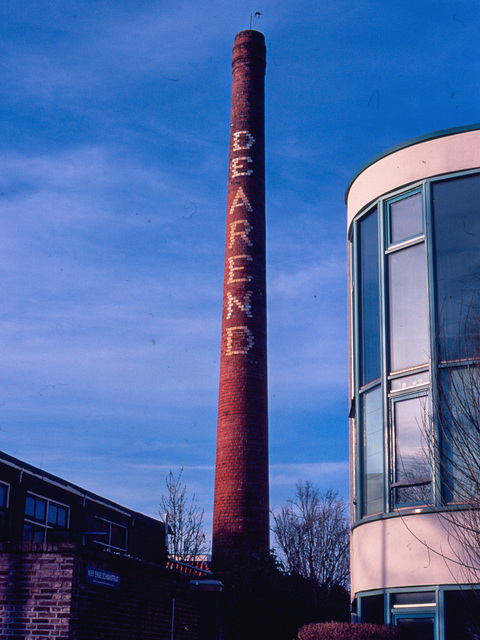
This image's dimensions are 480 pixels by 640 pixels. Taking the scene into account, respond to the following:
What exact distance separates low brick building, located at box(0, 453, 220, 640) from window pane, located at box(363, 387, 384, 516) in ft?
15.4

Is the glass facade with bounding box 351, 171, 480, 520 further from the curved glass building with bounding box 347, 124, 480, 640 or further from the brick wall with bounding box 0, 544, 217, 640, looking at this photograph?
the brick wall with bounding box 0, 544, 217, 640

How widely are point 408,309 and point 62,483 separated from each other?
14.0m

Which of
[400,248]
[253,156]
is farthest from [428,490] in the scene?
[253,156]

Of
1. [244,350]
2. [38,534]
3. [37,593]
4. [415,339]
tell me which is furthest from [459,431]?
[244,350]

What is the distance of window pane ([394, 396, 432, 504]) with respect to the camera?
42.4 ft

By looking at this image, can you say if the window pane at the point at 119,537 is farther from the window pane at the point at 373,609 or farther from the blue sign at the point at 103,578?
the window pane at the point at 373,609

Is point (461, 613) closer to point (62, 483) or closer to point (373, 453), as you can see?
point (373, 453)

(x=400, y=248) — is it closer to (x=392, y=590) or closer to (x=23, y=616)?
(x=392, y=590)

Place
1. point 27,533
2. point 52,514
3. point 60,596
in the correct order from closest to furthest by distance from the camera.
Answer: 1. point 60,596
2. point 27,533
3. point 52,514

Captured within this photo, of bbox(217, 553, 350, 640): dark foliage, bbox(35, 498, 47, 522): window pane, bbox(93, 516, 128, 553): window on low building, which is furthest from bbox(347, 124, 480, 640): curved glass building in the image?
bbox(93, 516, 128, 553): window on low building

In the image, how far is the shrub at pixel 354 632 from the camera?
12.1 meters

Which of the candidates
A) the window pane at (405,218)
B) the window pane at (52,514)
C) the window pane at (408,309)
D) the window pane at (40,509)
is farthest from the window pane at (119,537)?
the window pane at (405,218)

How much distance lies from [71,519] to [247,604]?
596 centimetres

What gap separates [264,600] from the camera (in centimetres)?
2300
